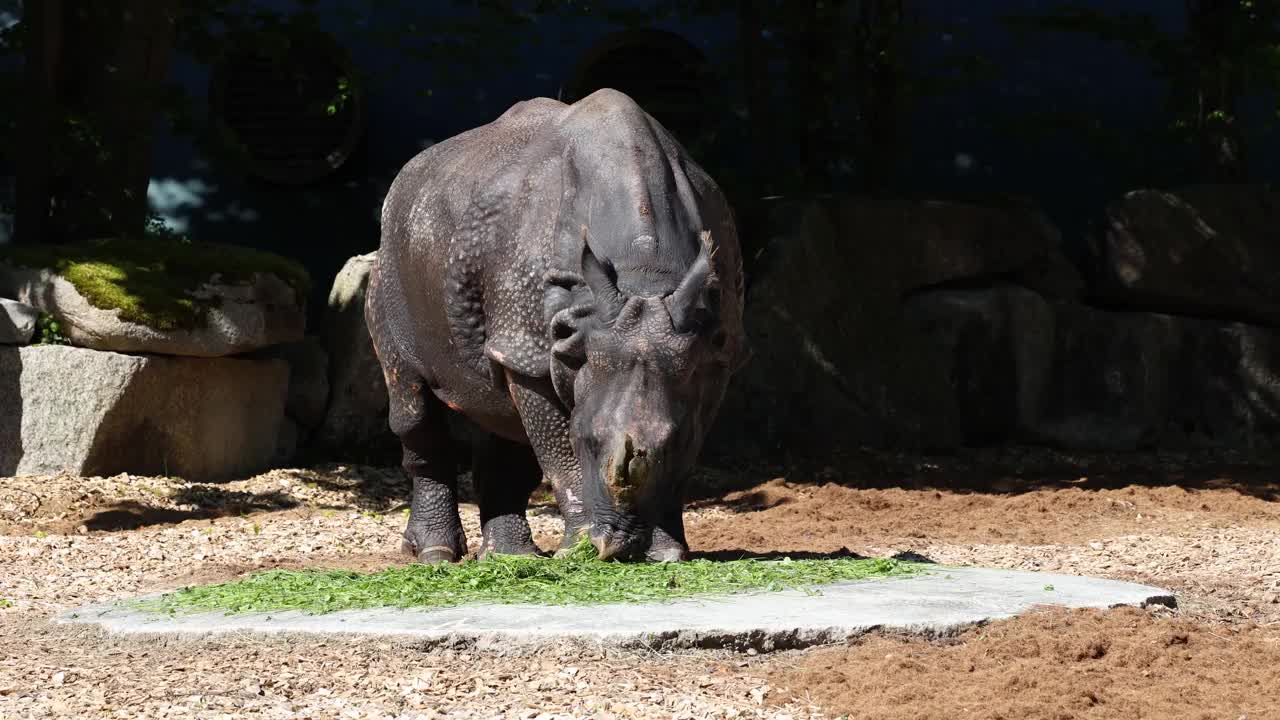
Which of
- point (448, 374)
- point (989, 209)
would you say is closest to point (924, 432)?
point (989, 209)

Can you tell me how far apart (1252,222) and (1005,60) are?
2.17 metres

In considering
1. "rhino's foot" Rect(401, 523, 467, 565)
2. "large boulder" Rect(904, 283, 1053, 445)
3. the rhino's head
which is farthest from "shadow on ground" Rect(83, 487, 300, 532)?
"large boulder" Rect(904, 283, 1053, 445)

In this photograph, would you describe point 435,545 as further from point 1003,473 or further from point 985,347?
point 985,347

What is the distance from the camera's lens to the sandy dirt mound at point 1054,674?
412 cm

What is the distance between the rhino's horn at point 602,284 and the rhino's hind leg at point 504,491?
157 cm

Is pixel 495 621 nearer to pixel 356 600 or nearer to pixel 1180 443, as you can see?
pixel 356 600

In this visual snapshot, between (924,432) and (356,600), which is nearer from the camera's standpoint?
(356,600)

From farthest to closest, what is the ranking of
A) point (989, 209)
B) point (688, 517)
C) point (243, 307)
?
point (989, 209)
point (243, 307)
point (688, 517)

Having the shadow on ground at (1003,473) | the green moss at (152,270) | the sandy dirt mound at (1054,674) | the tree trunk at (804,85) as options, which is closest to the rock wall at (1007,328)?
the shadow on ground at (1003,473)

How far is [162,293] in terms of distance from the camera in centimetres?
976

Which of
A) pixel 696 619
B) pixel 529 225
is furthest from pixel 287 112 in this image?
pixel 696 619

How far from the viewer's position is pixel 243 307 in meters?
10.0

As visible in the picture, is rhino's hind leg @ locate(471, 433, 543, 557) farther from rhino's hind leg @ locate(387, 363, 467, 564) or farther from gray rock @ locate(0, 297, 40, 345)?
gray rock @ locate(0, 297, 40, 345)

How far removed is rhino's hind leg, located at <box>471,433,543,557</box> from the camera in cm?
673
